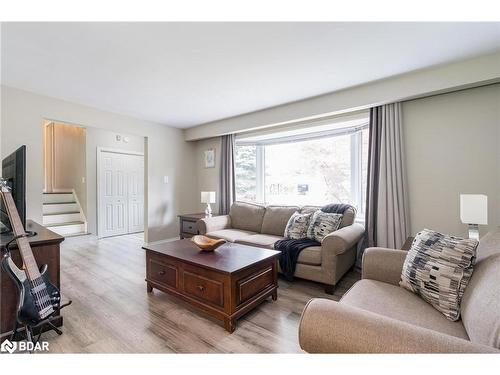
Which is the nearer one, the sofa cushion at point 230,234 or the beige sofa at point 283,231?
the beige sofa at point 283,231

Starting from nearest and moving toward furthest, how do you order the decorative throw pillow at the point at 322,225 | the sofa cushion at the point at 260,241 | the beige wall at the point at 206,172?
A: the decorative throw pillow at the point at 322,225 → the sofa cushion at the point at 260,241 → the beige wall at the point at 206,172

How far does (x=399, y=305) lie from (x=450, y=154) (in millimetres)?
1973

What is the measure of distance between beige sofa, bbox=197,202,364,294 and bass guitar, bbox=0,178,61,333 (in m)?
1.92

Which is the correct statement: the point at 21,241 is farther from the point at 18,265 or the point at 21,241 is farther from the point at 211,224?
the point at 211,224

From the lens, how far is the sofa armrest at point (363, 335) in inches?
30.8

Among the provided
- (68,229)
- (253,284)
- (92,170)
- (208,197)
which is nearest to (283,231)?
(253,284)

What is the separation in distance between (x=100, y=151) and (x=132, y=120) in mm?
1689

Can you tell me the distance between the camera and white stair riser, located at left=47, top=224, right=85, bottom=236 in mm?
4811

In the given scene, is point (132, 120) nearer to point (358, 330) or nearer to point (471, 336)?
point (358, 330)

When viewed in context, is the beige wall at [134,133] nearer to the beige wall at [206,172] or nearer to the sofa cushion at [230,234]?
the beige wall at [206,172]

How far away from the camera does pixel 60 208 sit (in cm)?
528

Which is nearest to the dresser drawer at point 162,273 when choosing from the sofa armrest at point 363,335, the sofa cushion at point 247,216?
the sofa armrest at point 363,335

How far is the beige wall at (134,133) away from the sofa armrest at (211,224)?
127 cm
